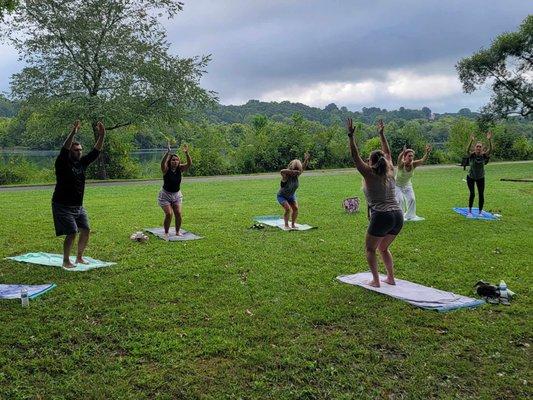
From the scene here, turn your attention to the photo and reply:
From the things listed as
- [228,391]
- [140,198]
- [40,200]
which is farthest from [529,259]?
[40,200]

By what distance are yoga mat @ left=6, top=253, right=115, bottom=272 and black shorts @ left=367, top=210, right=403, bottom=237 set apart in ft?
14.5

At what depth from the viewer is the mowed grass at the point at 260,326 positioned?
4.20 meters

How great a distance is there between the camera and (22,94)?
27906mm

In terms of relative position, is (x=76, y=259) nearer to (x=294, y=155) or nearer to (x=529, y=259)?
(x=529, y=259)

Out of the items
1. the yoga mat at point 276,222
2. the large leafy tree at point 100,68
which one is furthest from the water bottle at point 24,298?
the large leafy tree at point 100,68

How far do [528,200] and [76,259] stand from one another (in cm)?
1538

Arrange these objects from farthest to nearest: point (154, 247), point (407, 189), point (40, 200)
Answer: point (40, 200)
point (407, 189)
point (154, 247)

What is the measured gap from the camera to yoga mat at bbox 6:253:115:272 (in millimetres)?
7782

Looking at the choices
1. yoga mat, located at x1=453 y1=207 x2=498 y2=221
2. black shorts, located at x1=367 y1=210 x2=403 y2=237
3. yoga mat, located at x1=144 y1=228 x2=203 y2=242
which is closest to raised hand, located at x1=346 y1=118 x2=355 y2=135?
black shorts, located at x1=367 y1=210 x2=403 y2=237

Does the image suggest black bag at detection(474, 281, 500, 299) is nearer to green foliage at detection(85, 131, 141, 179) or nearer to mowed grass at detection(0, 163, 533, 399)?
mowed grass at detection(0, 163, 533, 399)

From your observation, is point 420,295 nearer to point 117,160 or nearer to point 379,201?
point 379,201

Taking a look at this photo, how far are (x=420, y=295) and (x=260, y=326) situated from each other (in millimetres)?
2378

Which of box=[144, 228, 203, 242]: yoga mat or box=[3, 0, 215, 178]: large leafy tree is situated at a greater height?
box=[3, 0, 215, 178]: large leafy tree

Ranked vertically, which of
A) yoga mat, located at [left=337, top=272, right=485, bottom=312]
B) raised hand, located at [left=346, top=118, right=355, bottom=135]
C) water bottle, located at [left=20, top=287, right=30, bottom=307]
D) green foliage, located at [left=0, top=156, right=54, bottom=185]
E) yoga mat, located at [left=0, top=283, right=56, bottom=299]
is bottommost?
yoga mat, located at [left=337, top=272, right=485, bottom=312]
